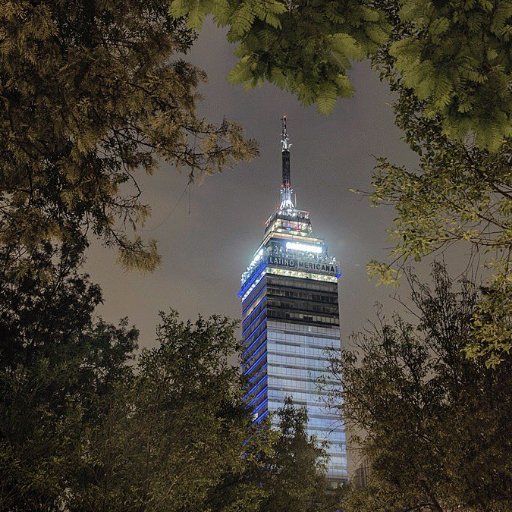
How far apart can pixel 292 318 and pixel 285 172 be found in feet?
157

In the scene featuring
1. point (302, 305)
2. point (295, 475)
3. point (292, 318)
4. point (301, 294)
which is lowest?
point (295, 475)

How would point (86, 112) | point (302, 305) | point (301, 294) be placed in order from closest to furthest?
point (86, 112), point (302, 305), point (301, 294)

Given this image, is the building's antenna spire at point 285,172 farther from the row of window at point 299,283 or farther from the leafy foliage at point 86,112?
the leafy foliage at point 86,112

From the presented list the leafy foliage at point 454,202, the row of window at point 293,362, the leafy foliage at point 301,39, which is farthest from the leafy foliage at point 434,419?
the row of window at point 293,362

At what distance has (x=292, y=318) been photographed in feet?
441

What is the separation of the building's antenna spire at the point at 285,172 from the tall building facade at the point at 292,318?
8.51 metres

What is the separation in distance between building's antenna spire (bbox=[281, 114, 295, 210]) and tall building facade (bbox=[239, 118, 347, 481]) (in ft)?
27.9

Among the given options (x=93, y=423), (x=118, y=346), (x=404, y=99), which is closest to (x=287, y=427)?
(x=118, y=346)

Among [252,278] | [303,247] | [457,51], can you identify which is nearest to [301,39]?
[457,51]

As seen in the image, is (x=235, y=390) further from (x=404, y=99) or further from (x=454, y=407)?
(x=404, y=99)

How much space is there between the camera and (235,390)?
17484 mm

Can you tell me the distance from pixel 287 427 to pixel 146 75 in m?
24.4

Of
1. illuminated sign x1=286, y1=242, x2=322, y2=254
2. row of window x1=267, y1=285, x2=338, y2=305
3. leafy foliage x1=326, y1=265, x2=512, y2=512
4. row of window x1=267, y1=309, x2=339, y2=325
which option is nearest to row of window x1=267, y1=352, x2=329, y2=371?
row of window x1=267, y1=309, x2=339, y2=325

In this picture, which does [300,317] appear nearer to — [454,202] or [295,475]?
[295,475]
